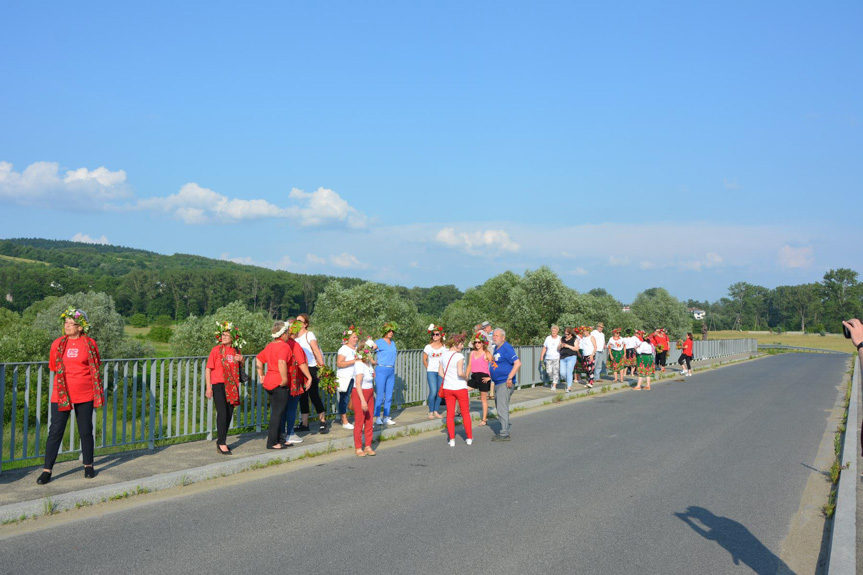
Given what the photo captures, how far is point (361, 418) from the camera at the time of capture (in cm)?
993

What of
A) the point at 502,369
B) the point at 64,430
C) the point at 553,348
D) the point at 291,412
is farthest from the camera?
the point at 553,348

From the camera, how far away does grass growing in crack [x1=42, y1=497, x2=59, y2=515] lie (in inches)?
254

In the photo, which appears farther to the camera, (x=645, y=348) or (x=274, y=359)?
(x=645, y=348)

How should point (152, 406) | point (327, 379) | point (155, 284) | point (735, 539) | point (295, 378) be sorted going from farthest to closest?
1. point (155, 284)
2. point (327, 379)
3. point (295, 378)
4. point (152, 406)
5. point (735, 539)

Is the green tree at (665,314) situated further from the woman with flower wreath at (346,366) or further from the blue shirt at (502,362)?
the woman with flower wreath at (346,366)

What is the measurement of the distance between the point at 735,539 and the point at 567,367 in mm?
14179

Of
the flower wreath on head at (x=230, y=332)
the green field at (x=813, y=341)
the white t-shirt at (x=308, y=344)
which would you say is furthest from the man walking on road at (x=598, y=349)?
the green field at (x=813, y=341)

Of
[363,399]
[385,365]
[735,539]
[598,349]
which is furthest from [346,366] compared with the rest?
[598,349]

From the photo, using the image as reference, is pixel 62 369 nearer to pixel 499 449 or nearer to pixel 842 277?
pixel 499 449

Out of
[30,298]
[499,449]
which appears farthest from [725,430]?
[30,298]

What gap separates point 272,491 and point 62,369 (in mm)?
2656

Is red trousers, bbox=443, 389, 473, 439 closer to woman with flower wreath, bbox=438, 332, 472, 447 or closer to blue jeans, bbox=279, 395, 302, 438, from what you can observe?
woman with flower wreath, bbox=438, 332, 472, 447

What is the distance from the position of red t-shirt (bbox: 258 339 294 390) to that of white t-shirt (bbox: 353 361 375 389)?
1.03 m

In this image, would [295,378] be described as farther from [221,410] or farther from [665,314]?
[665,314]
